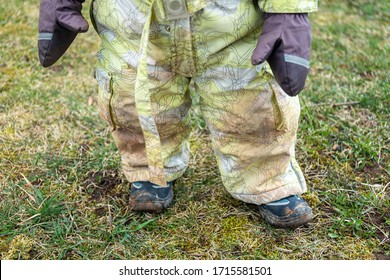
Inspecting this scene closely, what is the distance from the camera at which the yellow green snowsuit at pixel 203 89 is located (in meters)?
1.45

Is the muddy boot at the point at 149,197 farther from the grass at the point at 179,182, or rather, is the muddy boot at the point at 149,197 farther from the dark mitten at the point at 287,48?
the dark mitten at the point at 287,48

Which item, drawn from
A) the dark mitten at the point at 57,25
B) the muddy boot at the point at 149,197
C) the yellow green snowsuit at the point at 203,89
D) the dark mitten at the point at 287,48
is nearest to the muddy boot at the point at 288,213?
the yellow green snowsuit at the point at 203,89

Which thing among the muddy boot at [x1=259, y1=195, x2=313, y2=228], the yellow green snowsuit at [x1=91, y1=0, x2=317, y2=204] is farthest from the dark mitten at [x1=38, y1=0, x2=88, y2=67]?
the muddy boot at [x1=259, y1=195, x2=313, y2=228]

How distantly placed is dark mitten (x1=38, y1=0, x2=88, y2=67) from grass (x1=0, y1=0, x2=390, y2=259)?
560mm

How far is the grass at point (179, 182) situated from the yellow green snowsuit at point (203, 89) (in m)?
0.16

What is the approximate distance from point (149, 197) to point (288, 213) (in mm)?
460

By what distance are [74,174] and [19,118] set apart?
0.49 meters

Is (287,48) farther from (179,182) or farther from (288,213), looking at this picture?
(179,182)

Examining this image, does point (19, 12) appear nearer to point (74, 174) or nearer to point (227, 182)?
point (74, 174)

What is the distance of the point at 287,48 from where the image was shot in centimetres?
135

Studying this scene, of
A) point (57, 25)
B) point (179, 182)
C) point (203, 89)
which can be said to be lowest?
point (179, 182)

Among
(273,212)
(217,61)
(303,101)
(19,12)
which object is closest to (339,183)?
(273,212)

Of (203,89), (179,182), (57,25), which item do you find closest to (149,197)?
(179,182)
